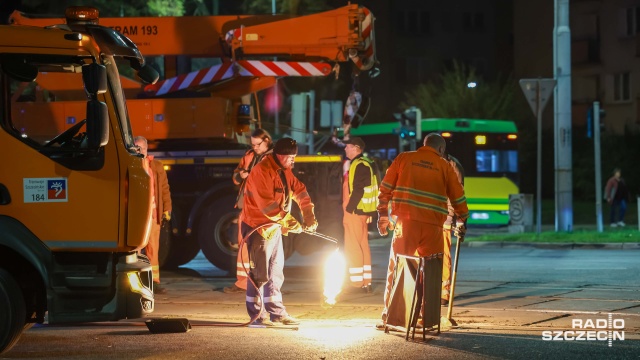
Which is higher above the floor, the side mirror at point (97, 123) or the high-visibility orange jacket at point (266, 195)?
the side mirror at point (97, 123)

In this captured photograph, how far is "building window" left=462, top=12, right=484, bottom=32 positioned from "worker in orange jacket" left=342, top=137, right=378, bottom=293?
51570 millimetres

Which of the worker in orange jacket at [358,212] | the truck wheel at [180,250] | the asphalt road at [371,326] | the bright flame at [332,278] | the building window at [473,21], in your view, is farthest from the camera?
the building window at [473,21]

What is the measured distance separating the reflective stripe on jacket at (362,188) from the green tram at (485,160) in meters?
17.8

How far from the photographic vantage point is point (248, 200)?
38.2 ft

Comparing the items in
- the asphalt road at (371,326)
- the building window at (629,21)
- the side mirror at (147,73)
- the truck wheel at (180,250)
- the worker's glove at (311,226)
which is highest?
the building window at (629,21)

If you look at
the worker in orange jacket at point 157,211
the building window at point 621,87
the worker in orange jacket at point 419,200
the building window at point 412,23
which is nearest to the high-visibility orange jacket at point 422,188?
the worker in orange jacket at point 419,200

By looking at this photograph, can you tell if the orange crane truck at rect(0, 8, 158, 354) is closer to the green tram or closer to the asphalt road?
the asphalt road

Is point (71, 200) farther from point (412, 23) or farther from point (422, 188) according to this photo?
point (412, 23)

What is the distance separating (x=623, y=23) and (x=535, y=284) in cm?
4263

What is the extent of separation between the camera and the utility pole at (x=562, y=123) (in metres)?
25.8

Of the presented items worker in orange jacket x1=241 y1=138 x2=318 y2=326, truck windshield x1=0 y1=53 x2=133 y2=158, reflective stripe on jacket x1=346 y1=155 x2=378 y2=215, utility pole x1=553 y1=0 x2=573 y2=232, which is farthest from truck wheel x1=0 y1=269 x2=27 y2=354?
utility pole x1=553 y1=0 x2=573 y2=232

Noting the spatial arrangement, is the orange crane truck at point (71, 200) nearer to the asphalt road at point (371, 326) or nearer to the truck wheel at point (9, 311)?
the truck wheel at point (9, 311)

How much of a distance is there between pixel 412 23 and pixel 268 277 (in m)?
53.8

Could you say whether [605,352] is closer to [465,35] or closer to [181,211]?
[181,211]
